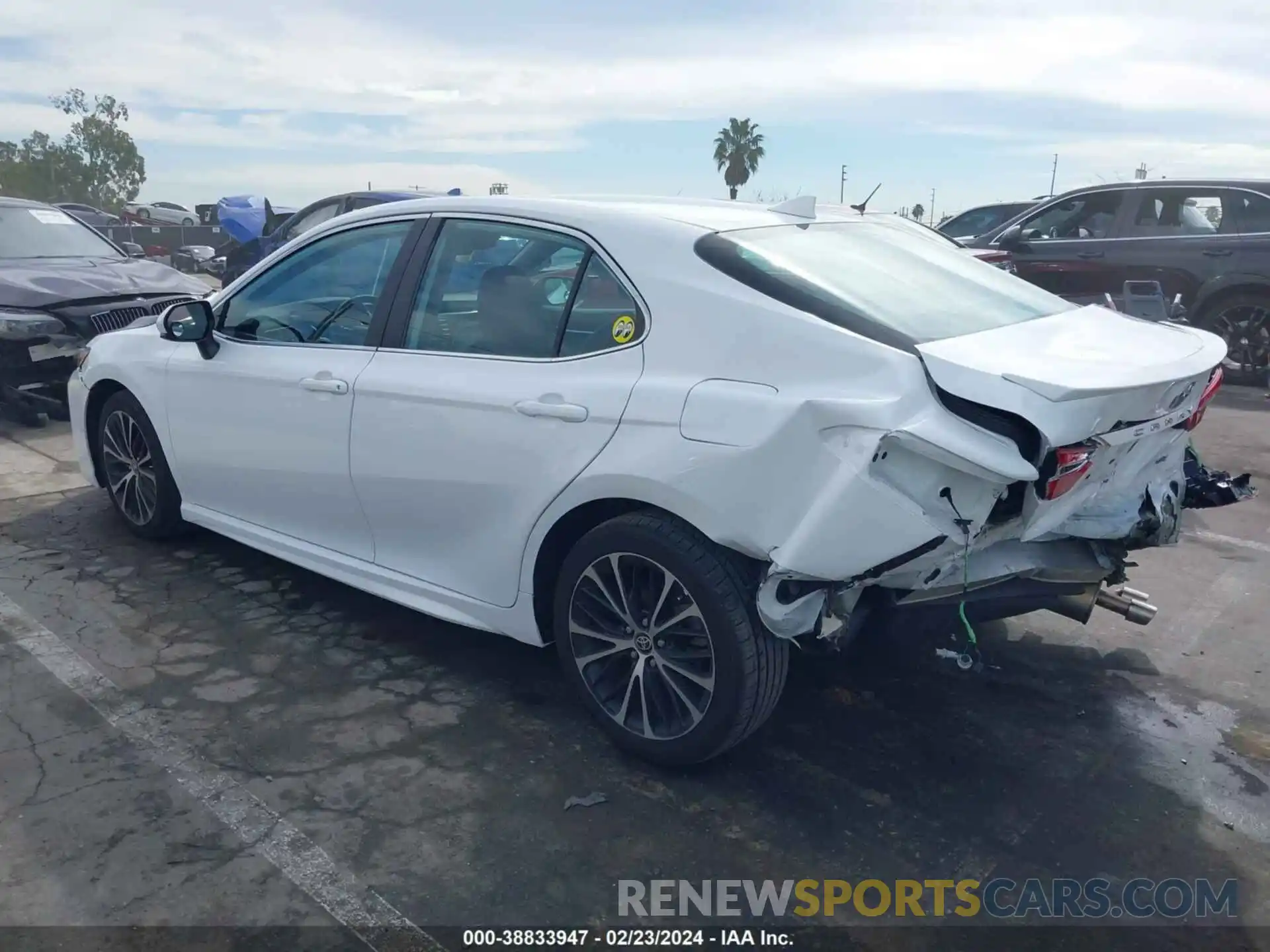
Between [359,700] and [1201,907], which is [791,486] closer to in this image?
[1201,907]

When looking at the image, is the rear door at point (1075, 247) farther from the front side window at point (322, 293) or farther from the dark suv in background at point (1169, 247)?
the front side window at point (322, 293)

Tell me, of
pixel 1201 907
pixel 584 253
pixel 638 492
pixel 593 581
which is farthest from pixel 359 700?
pixel 1201 907

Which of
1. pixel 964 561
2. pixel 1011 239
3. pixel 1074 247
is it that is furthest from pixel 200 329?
pixel 1074 247

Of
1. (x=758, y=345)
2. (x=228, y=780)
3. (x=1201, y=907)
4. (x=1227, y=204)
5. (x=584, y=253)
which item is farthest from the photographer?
(x=1227, y=204)

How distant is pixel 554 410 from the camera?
324 cm

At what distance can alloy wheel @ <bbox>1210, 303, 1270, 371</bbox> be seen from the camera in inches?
378

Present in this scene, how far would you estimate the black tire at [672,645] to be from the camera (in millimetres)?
2961

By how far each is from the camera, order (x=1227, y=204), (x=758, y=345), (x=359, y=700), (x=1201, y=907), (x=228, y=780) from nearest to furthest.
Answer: (x=1201, y=907), (x=758, y=345), (x=228, y=780), (x=359, y=700), (x=1227, y=204)

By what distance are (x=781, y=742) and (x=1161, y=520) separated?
141cm

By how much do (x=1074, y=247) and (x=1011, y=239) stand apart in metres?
0.62

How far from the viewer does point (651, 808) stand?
307cm

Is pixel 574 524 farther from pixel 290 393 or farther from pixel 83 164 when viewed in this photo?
pixel 83 164

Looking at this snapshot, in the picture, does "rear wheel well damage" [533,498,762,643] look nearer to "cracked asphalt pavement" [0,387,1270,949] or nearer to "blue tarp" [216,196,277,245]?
"cracked asphalt pavement" [0,387,1270,949]

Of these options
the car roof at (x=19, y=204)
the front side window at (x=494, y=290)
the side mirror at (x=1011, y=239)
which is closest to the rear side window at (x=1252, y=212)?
the side mirror at (x=1011, y=239)
